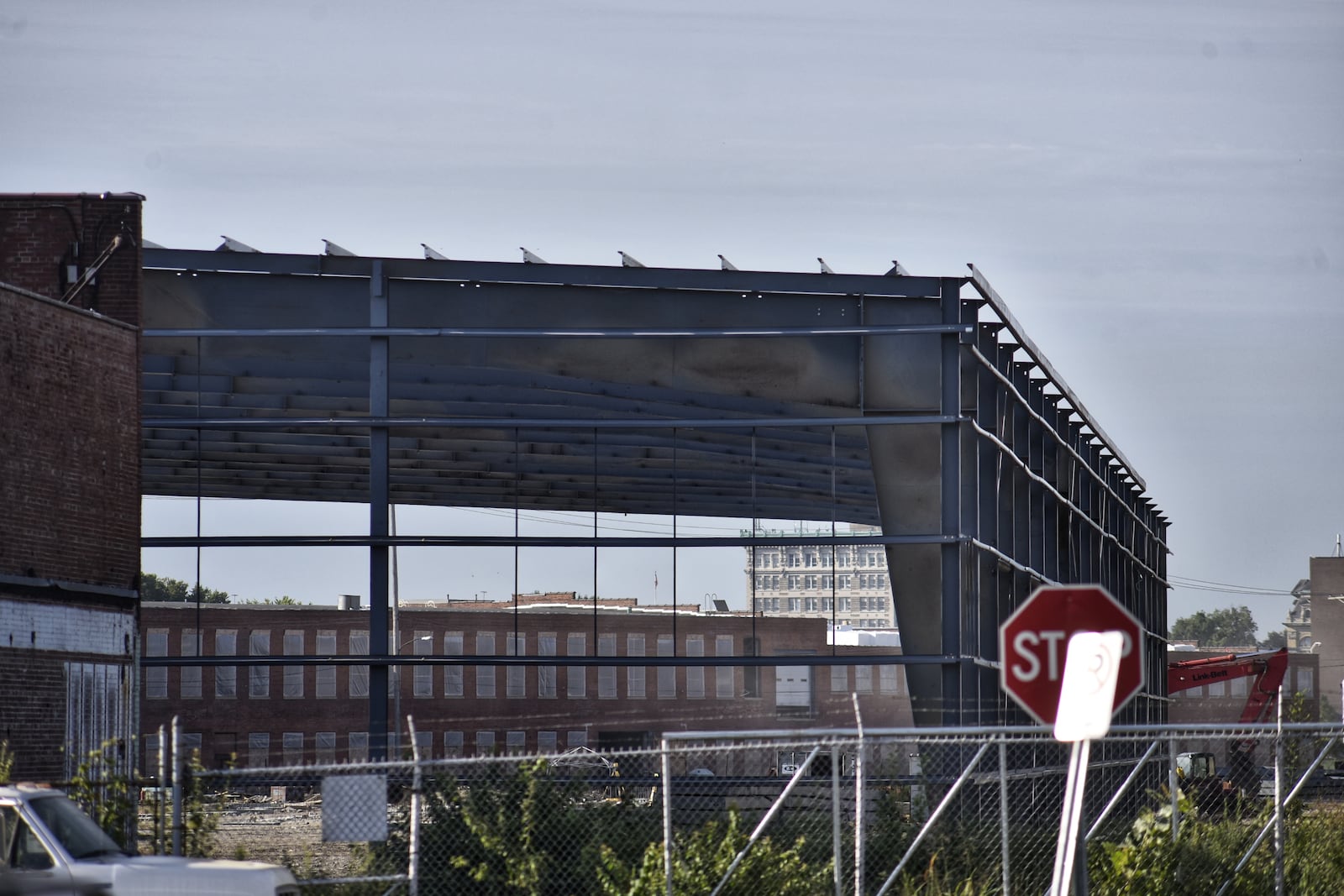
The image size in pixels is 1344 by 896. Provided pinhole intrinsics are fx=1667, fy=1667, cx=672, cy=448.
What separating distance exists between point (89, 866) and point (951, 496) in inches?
611

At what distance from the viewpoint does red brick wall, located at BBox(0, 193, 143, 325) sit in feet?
72.8

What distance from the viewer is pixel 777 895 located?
45.6 ft

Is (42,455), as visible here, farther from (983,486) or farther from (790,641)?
(790,641)

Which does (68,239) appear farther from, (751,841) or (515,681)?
(515,681)

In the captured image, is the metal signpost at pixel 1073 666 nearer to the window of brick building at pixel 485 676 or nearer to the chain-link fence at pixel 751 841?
the chain-link fence at pixel 751 841

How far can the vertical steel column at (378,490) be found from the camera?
82.2 feet

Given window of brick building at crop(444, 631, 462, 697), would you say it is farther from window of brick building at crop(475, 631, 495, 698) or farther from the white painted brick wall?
the white painted brick wall

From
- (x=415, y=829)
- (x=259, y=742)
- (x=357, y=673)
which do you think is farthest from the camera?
(x=357, y=673)

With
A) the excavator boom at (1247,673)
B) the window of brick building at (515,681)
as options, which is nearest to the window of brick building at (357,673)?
the window of brick building at (515,681)

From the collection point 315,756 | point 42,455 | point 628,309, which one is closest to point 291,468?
point 628,309

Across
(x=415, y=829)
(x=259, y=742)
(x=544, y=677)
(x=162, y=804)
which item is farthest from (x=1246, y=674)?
(x=259, y=742)

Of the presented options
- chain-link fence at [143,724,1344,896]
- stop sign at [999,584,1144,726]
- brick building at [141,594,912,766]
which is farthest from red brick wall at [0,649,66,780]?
brick building at [141,594,912,766]

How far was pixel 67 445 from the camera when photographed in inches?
816

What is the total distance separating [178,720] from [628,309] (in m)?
14.6
